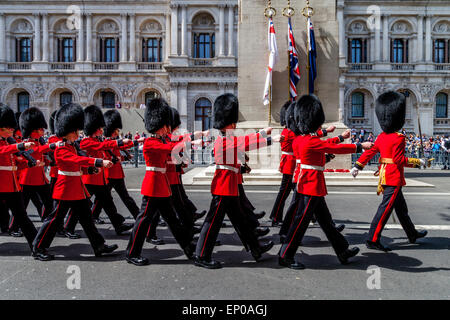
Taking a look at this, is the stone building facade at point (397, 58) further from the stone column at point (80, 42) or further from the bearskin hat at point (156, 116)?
the bearskin hat at point (156, 116)

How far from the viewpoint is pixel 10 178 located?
546 centimetres

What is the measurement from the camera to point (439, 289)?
392 centimetres

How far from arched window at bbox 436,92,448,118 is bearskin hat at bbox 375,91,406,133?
116 feet

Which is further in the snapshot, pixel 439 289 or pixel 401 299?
pixel 439 289

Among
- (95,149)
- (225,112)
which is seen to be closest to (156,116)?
(225,112)

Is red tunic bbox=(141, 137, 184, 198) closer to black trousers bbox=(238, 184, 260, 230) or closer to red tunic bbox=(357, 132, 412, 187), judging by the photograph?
black trousers bbox=(238, 184, 260, 230)

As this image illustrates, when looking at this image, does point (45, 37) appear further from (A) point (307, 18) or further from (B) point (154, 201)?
(B) point (154, 201)

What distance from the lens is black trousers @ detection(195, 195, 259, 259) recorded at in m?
4.59

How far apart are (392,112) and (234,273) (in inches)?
119

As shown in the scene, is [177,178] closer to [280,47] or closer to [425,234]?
[425,234]

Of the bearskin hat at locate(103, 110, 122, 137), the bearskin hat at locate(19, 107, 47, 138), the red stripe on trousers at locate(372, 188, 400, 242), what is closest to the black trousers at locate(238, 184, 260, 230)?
the red stripe on trousers at locate(372, 188, 400, 242)

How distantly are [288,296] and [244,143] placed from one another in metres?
1.66

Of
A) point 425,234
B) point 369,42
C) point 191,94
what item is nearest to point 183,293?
point 425,234

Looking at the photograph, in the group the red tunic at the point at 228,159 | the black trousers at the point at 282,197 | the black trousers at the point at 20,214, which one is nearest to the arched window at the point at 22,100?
the black trousers at the point at 20,214
